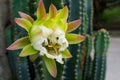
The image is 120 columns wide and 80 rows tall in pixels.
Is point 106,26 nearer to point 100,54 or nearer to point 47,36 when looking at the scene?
point 100,54

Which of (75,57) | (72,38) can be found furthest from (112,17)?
(72,38)

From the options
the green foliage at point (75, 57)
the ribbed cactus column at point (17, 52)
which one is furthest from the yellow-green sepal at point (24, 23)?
the ribbed cactus column at point (17, 52)

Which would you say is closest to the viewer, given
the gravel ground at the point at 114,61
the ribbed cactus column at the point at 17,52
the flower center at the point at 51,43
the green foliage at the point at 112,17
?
the flower center at the point at 51,43

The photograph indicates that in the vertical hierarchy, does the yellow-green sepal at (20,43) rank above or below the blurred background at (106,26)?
above

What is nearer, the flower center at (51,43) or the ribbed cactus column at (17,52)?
the flower center at (51,43)

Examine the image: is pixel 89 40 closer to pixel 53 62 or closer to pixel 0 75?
pixel 0 75

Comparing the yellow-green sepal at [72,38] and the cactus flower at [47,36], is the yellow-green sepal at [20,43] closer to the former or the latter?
the cactus flower at [47,36]

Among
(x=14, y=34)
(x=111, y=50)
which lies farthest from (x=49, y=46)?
(x=111, y=50)
